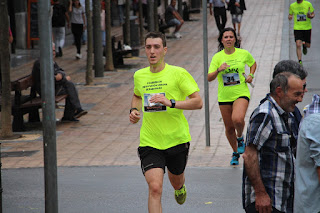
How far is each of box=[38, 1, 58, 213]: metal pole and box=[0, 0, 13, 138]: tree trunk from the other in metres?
6.37

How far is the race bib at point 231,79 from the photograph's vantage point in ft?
31.3

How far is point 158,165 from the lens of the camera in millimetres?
6598

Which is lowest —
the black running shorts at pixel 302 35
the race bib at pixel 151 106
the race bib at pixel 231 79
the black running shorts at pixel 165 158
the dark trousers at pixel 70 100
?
the dark trousers at pixel 70 100

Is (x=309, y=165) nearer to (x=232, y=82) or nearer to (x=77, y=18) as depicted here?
(x=232, y=82)

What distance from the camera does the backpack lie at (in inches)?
891

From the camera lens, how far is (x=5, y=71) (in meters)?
11.9

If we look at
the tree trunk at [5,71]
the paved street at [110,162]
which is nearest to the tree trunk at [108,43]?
the paved street at [110,162]

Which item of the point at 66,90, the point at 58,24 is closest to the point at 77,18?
the point at 58,24

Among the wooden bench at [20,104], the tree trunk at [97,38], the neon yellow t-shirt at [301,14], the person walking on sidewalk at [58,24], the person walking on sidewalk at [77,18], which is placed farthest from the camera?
the person walking on sidewalk at [77,18]

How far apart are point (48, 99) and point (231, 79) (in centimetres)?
437

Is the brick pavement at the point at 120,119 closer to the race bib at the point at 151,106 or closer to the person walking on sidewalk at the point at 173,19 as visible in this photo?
the person walking on sidewalk at the point at 173,19

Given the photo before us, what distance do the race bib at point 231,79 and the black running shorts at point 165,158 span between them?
9.23 ft

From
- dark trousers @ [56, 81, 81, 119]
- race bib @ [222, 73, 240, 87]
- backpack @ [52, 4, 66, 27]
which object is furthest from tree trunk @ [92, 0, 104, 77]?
race bib @ [222, 73, 240, 87]

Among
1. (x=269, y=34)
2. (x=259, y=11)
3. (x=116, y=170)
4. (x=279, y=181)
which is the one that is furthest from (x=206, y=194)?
(x=259, y=11)
